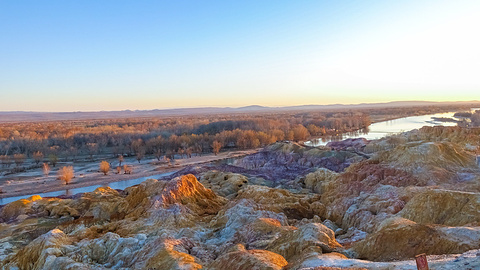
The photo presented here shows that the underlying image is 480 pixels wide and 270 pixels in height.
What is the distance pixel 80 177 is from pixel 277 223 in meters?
42.6

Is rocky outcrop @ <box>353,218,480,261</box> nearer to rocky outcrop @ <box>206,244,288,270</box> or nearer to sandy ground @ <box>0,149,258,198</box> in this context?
rocky outcrop @ <box>206,244,288,270</box>

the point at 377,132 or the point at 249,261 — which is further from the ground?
the point at 249,261

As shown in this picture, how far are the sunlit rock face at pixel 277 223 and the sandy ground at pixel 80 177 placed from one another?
12763 mm

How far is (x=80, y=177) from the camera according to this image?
49.9 metres

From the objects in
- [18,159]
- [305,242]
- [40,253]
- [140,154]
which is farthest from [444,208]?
[18,159]

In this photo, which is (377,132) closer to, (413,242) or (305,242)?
(413,242)

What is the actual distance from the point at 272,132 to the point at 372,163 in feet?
194

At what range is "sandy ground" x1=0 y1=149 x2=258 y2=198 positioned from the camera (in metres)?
43.7

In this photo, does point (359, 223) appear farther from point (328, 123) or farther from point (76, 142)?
point (328, 123)

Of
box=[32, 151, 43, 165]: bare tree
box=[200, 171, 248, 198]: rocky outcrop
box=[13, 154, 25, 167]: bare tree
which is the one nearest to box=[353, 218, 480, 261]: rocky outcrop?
box=[200, 171, 248, 198]: rocky outcrop

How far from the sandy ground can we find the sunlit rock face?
1276 cm

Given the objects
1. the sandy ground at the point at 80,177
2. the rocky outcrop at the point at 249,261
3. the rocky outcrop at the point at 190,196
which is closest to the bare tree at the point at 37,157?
the sandy ground at the point at 80,177

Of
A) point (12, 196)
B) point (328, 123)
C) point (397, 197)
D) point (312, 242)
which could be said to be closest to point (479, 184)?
point (397, 197)

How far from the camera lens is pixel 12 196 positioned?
4047 centimetres
